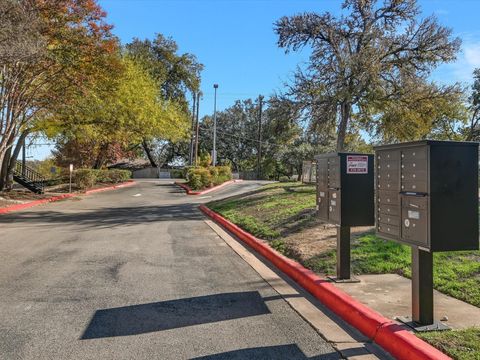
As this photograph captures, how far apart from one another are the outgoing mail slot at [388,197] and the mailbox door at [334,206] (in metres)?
1.08

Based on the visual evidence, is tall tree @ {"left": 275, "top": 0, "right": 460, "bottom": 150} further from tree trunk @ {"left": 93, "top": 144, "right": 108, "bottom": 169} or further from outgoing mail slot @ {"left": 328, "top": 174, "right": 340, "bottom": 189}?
tree trunk @ {"left": 93, "top": 144, "right": 108, "bottom": 169}

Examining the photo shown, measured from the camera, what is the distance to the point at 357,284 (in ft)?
20.5

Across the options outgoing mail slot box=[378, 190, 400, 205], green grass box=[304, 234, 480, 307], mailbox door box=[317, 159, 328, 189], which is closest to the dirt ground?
green grass box=[304, 234, 480, 307]

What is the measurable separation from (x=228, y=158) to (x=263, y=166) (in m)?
12.6

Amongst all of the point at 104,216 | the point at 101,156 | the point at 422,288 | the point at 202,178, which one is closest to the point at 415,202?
the point at 422,288

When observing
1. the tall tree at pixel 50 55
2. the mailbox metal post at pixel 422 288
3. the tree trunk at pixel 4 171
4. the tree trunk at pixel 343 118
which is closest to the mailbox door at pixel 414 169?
the mailbox metal post at pixel 422 288

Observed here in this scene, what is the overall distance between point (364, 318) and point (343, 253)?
1619 mm

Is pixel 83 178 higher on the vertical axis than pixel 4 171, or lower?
lower

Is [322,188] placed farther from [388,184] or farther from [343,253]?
[388,184]

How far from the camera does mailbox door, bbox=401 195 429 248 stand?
4414mm

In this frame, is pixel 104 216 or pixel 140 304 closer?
pixel 140 304

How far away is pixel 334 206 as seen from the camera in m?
6.48

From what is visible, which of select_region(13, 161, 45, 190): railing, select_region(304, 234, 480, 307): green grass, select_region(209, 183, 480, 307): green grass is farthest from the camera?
select_region(13, 161, 45, 190): railing

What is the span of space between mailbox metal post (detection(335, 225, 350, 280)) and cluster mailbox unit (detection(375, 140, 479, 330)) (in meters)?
1.72
